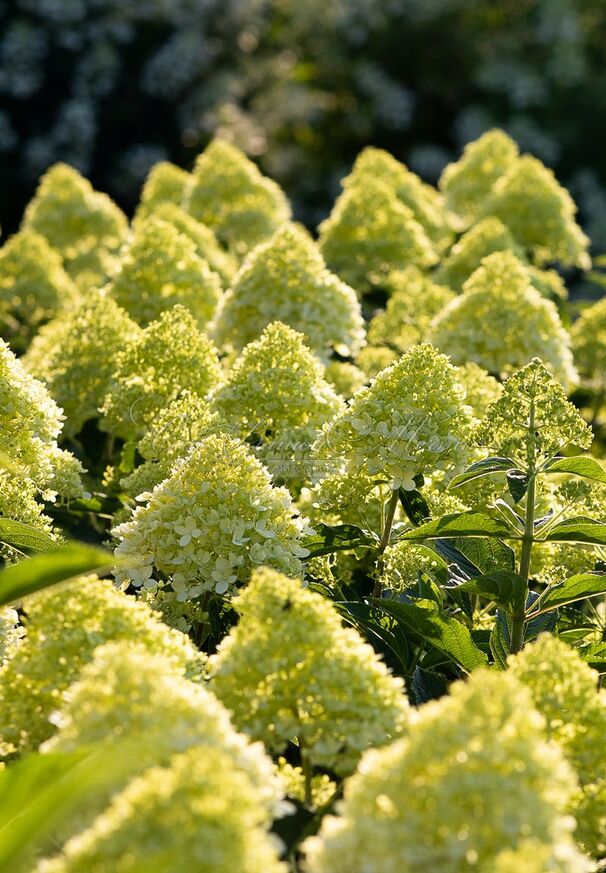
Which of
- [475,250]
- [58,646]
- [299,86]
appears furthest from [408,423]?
[299,86]

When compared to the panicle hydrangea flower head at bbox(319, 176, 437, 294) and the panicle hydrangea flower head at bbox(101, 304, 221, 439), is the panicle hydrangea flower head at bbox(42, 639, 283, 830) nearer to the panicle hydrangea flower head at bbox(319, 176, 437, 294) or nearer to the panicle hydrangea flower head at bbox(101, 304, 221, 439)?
the panicle hydrangea flower head at bbox(101, 304, 221, 439)

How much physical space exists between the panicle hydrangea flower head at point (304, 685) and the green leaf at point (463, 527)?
1.74ft

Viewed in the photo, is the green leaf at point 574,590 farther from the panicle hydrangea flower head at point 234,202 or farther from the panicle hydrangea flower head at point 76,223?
the panicle hydrangea flower head at point 76,223

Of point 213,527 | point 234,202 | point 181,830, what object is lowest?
point 181,830

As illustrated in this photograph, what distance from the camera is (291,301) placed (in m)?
4.02

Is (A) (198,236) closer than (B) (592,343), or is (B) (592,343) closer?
(B) (592,343)

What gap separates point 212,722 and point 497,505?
110 centimetres

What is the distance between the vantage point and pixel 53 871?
4.66ft

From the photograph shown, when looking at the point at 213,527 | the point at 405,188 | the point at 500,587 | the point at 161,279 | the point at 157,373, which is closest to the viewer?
the point at 500,587

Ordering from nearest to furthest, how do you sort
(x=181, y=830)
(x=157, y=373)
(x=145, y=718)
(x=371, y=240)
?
(x=181, y=830) < (x=145, y=718) < (x=157, y=373) < (x=371, y=240)

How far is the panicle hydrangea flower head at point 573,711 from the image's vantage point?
1906 mm

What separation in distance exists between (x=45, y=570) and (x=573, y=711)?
800mm

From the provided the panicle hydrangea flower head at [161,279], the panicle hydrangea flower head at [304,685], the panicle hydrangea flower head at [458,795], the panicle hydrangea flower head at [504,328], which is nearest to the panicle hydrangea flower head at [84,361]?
the panicle hydrangea flower head at [161,279]

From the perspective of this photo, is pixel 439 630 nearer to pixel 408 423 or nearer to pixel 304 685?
pixel 408 423
